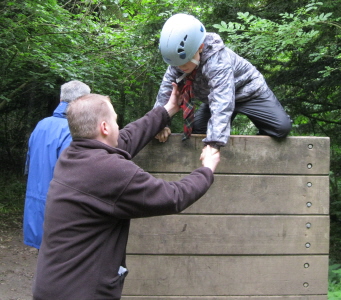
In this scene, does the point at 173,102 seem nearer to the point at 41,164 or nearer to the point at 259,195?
the point at 259,195

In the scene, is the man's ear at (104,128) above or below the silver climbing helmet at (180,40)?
below

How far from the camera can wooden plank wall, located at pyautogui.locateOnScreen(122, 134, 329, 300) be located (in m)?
2.82

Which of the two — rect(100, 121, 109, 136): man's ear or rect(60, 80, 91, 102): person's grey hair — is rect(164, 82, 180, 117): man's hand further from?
rect(60, 80, 91, 102): person's grey hair

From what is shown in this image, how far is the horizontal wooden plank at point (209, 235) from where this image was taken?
9.24 ft

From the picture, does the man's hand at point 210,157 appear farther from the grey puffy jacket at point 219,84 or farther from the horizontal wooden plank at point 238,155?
the horizontal wooden plank at point 238,155

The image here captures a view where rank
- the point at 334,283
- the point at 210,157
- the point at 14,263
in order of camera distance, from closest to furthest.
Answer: the point at 210,157 → the point at 334,283 → the point at 14,263

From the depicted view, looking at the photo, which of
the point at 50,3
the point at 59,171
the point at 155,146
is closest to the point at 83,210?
the point at 59,171

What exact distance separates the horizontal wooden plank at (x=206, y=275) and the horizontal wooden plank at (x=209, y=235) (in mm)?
52

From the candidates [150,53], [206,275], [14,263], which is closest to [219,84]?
[206,275]

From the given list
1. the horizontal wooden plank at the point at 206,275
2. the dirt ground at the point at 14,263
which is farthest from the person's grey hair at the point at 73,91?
the dirt ground at the point at 14,263

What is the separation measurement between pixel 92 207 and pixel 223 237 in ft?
3.97

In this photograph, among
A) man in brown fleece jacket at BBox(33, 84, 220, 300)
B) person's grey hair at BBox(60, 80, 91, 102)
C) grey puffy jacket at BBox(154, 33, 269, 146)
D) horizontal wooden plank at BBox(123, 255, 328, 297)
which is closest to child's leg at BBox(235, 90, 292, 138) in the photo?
grey puffy jacket at BBox(154, 33, 269, 146)

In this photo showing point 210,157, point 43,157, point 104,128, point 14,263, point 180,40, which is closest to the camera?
point 104,128

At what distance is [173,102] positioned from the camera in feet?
9.23
